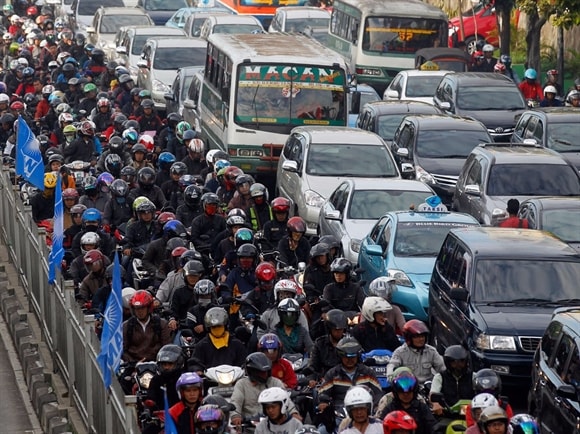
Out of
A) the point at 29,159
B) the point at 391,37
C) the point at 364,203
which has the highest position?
the point at 29,159

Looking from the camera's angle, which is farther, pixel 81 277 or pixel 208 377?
pixel 81 277

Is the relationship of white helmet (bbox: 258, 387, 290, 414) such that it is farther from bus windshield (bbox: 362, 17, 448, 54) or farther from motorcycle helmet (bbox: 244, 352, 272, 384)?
bus windshield (bbox: 362, 17, 448, 54)

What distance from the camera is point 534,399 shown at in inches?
563

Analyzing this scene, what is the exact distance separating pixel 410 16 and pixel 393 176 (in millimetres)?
15503

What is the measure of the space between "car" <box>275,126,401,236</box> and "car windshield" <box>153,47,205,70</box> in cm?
1270

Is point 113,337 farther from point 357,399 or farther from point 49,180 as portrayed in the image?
point 49,180

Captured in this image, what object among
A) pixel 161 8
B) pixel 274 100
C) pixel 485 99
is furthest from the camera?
pixel 161 8

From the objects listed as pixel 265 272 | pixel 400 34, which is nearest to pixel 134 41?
pixel 400 34

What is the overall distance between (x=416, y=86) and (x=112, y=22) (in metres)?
14.7

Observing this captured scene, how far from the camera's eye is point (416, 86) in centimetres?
3412

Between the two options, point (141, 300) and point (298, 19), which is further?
point (298, 19)

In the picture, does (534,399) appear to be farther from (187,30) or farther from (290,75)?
(187,30)

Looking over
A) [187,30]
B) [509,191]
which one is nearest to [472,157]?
[509,191]

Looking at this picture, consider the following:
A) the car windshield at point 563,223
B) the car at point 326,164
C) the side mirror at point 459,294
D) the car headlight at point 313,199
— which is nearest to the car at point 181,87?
the car at point 326,164
